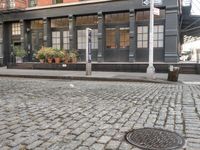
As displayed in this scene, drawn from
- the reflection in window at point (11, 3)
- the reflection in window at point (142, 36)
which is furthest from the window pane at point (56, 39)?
the reflection in window at point (142, 36)

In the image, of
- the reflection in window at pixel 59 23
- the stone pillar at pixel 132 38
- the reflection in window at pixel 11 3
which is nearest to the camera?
the stone pillar at pixel 132 38

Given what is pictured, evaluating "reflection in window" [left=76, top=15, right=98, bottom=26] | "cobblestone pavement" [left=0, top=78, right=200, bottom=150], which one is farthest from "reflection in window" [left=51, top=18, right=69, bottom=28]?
"cobblestone pavement" [left=0, top=78, right=200, bottom=150]

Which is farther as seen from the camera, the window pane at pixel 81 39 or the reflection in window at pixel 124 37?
the window pane at pixel 81 39

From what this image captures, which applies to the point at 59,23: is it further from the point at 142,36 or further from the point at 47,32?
the point at 142,36

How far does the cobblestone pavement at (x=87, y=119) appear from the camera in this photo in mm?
4262

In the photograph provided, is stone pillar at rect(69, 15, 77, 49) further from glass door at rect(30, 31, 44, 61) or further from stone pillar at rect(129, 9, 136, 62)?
stone pillar at rect(129, 9, 136, 62)

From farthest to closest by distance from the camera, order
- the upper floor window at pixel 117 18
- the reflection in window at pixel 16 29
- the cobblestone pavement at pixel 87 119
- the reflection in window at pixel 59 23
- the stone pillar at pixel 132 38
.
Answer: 1. the reflection in window at pixel 16 29
2. the reflection in window at pixel 59 23
3. the upper floor window at pixel 117 18
4. the stone pillar at pixel 132 38
5. the cobblestone pavement at pixel 87 119

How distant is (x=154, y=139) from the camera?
14.4 ft

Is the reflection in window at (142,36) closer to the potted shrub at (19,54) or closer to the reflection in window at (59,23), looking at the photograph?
the reflection in window at (59,23)

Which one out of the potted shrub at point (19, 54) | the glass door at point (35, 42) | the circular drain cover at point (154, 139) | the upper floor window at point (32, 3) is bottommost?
the circular drain cover at point (154, 139)

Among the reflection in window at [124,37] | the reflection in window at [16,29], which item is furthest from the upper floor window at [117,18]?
the reflection in window at [16,29]

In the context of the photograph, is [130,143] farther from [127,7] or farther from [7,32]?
[7,32]

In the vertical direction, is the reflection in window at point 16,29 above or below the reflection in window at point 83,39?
above

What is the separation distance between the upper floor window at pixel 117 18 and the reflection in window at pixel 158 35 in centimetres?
240
